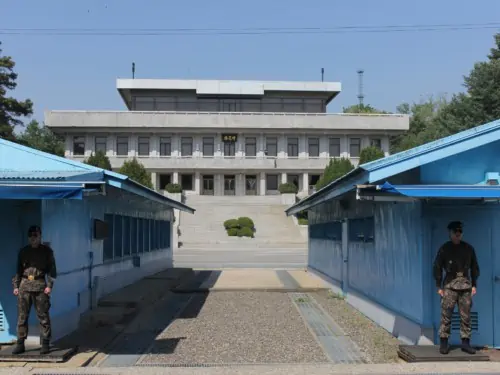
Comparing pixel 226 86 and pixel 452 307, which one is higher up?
pixel 226 86

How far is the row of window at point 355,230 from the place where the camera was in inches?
430

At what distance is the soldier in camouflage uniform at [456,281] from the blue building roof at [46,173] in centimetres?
447

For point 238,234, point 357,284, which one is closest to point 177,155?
point 238,234

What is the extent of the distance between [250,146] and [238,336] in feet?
186

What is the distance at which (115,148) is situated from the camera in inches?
2537

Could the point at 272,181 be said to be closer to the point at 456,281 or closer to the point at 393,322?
the point at 393,322

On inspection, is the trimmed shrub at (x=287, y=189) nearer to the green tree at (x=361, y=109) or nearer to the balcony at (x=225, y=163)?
the balcony at (x=225, y=163)

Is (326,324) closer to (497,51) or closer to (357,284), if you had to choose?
(357,284)

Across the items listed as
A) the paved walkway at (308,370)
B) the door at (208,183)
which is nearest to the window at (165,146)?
the door at (208,183)

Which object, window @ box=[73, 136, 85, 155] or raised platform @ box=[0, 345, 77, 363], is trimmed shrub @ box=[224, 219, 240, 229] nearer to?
window @ box=[73, 136, 85, 155]

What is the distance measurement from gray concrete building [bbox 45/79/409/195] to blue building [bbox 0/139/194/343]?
51423 mm

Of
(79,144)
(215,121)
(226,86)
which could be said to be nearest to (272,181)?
(215,121)

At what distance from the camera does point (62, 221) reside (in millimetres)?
9156

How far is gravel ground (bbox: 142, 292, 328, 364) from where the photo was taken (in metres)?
8.01
